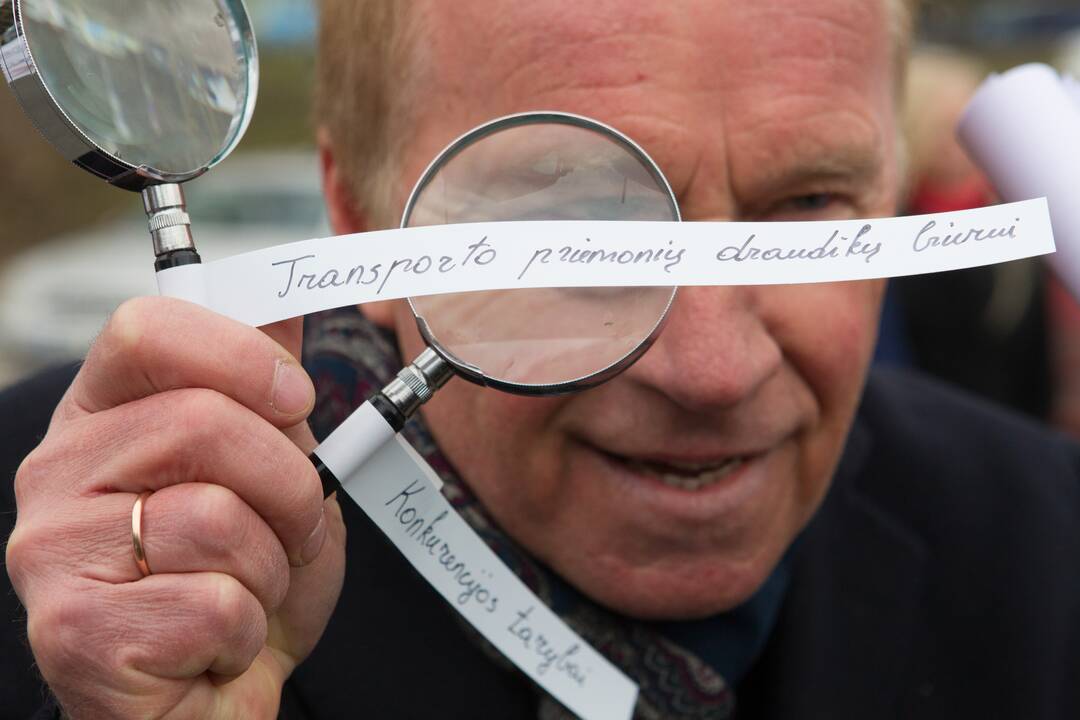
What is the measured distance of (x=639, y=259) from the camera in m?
1.39

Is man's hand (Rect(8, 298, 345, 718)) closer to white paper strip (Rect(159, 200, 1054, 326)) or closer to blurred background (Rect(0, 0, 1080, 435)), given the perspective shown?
white paper strip (Rect(159, 200, 1054, 326))

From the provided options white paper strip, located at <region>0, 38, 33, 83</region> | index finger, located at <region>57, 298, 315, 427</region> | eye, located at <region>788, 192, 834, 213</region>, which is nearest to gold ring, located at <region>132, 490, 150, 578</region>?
index finger, located at <region>57, 298, 315, 427</region>

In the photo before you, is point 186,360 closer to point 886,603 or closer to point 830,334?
point 830,334

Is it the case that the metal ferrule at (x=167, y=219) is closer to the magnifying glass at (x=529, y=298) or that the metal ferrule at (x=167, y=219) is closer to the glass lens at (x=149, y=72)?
the glass lens at (x=149, y=72)

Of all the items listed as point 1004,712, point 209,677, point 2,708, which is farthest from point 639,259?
point 1004,712

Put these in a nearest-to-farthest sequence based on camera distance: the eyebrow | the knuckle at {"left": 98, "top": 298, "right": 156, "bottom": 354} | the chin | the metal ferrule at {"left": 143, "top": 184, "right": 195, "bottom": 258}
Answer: the knuckle at {"left": 98, "top": 298, "right": 156, "bottom": 354}
the metal ferrule at {"left": 143, "top": 184, "right": 195, "bottom": 258}
the eyebrow
the chin

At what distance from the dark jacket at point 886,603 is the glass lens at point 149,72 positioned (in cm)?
91

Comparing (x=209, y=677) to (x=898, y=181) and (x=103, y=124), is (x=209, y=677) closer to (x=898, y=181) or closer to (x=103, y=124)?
(x=103, y=124)

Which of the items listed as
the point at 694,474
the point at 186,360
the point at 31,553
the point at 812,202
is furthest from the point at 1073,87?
the point at 31,553

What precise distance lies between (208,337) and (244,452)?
144 millimetres

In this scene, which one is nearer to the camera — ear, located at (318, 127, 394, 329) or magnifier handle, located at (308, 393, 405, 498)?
magnifier handle, located at (308, 393, 405, 498)

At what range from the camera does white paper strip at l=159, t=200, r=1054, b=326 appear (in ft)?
4.48

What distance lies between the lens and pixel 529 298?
160cm

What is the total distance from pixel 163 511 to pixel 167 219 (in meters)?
0.37
